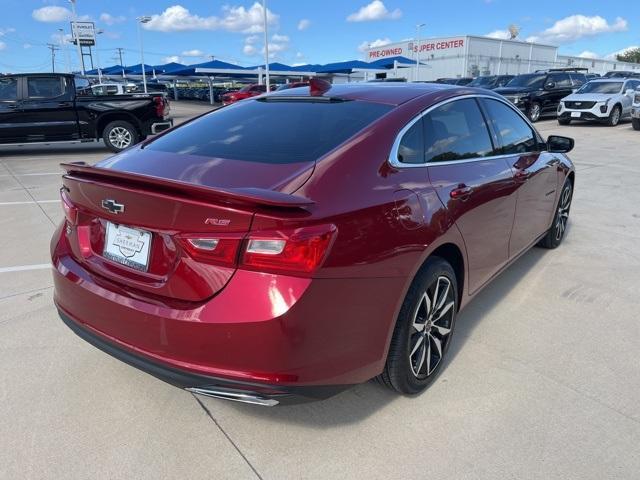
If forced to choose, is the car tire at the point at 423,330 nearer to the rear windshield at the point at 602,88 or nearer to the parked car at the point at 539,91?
the parked car at the point at 539,91

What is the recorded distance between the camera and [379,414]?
266 centimetres

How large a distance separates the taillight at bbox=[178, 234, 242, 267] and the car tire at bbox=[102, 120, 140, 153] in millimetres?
10677

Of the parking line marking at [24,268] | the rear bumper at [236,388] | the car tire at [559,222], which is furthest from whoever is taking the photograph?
the car tire at [559,222]

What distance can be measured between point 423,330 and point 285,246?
44.1 inches

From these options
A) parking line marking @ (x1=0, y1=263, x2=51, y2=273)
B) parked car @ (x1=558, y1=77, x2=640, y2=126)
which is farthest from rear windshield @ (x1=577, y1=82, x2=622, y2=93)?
parking line marking @ (x1=0, y1=263, x2=51, y2=273)

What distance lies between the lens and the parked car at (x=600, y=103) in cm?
1786

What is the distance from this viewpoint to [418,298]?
2.55 metres

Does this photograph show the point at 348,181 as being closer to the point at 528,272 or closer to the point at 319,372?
the point at 319,372

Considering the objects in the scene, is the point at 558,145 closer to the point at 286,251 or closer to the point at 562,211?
the point at 562,211

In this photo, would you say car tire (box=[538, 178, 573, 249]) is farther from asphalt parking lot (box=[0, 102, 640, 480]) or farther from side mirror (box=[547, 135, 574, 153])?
asphalt parking lot (box=[0, 102, 640, 480])

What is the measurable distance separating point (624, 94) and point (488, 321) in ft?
62.7

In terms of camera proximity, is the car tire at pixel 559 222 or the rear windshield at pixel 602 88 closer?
the car tire at pixel 559 222

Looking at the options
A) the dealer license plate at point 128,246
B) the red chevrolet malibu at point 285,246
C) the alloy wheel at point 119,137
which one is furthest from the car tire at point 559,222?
the alloy wheel at point 119,137

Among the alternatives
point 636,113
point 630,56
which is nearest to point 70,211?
point 636,113
